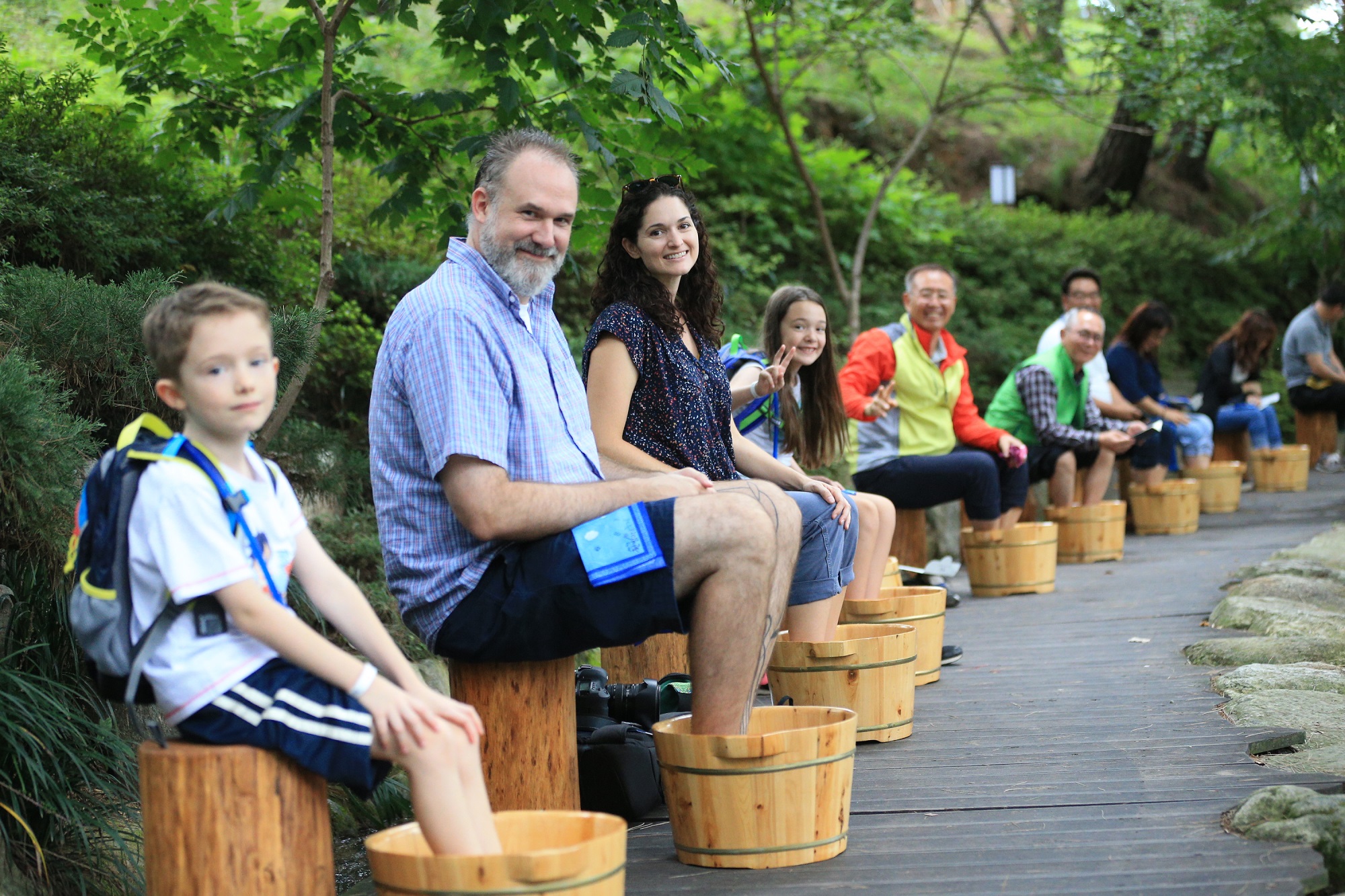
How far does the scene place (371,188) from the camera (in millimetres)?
6410

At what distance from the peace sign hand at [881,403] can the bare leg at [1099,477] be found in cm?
210

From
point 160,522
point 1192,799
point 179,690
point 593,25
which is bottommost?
point 1192,799

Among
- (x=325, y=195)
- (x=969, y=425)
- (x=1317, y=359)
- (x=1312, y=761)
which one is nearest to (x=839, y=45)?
(x=969, y=425)

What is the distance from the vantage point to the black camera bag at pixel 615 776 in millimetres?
2867

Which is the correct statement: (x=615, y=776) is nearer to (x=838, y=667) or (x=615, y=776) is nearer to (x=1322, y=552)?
(x=838, y=667)

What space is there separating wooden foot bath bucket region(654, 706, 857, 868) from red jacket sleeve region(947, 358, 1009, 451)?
3.74m

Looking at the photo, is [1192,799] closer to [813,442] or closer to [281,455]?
[813,442]

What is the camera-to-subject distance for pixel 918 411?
19.1 ft

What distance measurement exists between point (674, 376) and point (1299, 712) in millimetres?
1849

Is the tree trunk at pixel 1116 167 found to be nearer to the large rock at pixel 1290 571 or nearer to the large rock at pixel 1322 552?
the large rock at pixel 1322 552

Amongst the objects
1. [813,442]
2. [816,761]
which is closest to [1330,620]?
[813,442]

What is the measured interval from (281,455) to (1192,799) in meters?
2.87

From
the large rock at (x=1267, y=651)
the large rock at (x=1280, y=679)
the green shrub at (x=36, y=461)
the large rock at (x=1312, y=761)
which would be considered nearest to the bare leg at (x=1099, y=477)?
the large rock at (x=1267, y=651)

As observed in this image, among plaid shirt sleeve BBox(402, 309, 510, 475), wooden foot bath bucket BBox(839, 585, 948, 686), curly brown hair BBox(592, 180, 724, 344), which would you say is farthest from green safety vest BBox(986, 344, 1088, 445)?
plaid shirt sleeve BBox(402, 309, 510, 475)
